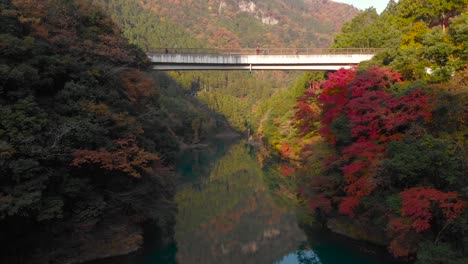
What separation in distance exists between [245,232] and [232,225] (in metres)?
1.84

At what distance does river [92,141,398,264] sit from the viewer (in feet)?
64.2

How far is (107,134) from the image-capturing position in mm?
18109

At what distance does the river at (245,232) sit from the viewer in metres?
19.6

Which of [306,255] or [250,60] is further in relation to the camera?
[250,60]

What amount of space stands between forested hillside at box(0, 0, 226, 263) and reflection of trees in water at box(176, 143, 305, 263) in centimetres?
244

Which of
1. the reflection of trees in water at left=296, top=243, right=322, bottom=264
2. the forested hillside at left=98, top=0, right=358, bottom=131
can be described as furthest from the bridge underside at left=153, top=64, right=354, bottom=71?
the forested hillside at left=98, top=0, right=358, bottom=131

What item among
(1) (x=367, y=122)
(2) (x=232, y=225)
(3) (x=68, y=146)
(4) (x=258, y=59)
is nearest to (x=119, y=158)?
(3) (x=68, y=146)

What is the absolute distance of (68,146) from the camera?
1577cm

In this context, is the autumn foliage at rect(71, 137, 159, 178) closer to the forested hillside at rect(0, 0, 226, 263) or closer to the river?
the forested hillside at rect(0, 0, 226, 263)

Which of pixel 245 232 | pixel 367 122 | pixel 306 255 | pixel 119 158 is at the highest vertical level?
pixel 367 122

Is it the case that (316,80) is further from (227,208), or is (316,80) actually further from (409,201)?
(409,201)

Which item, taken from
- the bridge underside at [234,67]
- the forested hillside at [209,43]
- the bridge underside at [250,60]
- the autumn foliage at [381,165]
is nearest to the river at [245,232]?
the autumn foliage at [381,165]

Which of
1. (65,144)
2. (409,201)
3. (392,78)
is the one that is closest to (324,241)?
(409,201)

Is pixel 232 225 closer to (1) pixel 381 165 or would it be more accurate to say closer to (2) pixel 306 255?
(2) pixel 306 255
